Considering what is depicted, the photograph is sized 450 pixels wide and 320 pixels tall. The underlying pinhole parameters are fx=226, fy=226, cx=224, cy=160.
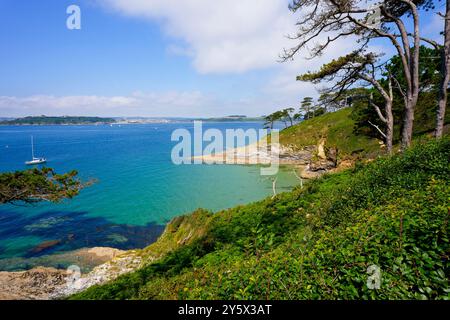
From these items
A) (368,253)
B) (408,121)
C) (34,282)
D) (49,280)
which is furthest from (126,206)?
(368,253)

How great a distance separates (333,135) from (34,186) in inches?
1958

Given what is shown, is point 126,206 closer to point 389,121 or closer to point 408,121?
point 389,121

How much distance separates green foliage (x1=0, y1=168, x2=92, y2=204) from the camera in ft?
37.7

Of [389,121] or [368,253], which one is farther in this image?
[389,121]

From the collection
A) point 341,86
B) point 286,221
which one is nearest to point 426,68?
point 341,86

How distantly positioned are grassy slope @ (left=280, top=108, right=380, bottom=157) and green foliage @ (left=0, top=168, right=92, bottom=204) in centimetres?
3690

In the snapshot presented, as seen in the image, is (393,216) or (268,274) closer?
(268,274)

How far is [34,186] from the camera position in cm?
1199

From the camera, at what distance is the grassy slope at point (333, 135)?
1502 inches

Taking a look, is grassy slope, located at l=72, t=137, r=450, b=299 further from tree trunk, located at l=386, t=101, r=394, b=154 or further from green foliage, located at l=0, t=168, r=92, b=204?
green foliage, located at l=0, t=168, r=92, b=204

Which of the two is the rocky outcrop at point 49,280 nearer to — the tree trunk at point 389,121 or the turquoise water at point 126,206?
the turquoise water at point 126,206

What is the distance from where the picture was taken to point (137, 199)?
103 ft
